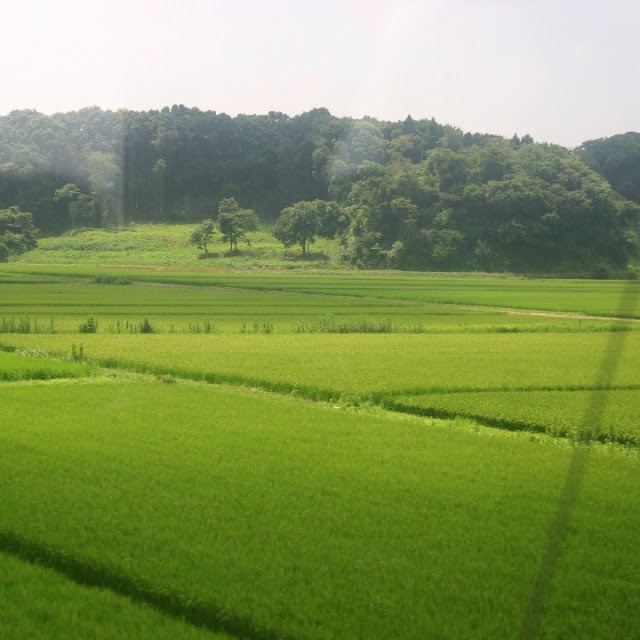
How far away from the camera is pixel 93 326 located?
25.9 m

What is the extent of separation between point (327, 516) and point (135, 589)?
198cm

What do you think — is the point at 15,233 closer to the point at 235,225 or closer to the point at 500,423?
the point at 235,225

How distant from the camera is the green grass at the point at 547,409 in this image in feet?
40.5

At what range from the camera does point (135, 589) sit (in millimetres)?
6270

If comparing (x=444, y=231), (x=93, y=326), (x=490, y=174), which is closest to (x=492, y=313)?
(x=93, y=326)

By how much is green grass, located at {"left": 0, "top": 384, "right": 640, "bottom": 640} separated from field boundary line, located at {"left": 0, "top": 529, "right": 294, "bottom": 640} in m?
0.05

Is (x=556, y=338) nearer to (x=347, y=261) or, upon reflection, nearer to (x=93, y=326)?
(x=93, y=326)

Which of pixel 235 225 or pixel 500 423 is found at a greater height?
pixel 500 423

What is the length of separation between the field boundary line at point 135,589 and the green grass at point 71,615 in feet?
0.36

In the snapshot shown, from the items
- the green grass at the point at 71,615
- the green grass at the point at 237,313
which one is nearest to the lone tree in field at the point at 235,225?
the green grass at the point at 237,313

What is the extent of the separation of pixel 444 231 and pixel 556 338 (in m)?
48.0

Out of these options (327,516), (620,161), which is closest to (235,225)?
(620,161)

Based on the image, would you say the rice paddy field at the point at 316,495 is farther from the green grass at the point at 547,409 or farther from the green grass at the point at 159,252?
the green grass at the point at 159,252

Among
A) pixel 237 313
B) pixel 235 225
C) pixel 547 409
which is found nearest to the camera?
pixel 547 409
